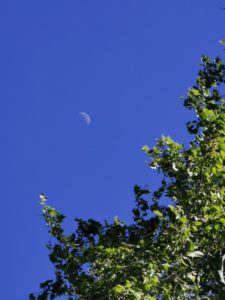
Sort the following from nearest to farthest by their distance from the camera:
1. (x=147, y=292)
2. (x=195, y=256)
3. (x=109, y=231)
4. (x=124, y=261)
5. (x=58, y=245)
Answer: (x=147, y=292)
(x=195, y=256)
(x=124, y=261)
(x=58, y=245)
(x=109, y=231)

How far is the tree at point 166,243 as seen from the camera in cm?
946

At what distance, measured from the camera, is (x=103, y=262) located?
1167 centimetres

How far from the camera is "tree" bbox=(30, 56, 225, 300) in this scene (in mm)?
9461

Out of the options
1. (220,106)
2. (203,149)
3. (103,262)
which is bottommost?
(103,262)

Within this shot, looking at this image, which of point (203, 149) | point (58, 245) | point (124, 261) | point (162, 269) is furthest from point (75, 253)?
point (203, 149)

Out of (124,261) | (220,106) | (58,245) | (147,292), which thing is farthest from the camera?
(220,106)

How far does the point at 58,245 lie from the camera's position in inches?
459

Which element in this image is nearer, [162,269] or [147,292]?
[147,292]

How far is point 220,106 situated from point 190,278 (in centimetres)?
651

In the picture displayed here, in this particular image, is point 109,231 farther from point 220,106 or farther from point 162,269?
point 220,106

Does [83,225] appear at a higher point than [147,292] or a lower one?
higher

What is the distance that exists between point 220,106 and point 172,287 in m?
6.76

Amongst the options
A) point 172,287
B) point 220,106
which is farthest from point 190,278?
point 220,106

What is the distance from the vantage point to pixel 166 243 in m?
10.7
